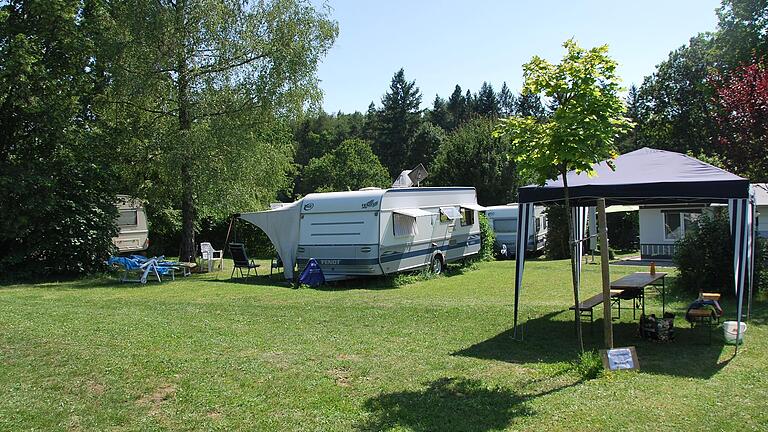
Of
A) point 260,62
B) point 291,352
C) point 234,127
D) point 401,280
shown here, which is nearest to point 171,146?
point 234,127

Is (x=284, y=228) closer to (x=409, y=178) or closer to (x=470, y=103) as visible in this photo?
(x=409, y=178)

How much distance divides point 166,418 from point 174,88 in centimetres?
1477

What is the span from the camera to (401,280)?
1543 centimetres

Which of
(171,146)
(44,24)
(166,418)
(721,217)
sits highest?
(44,24)

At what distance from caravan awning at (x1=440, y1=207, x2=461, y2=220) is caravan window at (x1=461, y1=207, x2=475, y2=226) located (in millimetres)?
433

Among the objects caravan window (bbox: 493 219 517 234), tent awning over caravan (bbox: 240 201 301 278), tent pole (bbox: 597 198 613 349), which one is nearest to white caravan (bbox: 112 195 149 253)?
tent awning over caravan (bbox: 240 201 301 278)

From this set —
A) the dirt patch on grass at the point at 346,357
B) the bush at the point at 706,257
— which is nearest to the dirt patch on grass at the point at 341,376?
the dirt patch on grass at the point at 346,357

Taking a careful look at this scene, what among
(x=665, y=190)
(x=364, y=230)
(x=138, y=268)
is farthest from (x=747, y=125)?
(x=138, y=268)

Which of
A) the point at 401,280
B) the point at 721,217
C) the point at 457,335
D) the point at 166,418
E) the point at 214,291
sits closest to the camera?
the point at 166,418

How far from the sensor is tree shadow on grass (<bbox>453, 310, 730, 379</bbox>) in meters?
6.58

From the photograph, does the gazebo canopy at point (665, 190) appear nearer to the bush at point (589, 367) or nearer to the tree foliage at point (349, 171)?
the bush at point (589, 367)

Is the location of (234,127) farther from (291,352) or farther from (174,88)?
(291,352)

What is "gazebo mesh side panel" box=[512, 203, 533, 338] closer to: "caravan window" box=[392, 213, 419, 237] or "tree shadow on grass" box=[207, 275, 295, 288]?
"caravan window" box=[392, 213, 419, 237]

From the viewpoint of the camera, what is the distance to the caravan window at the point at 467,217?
18.8 meters
